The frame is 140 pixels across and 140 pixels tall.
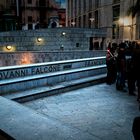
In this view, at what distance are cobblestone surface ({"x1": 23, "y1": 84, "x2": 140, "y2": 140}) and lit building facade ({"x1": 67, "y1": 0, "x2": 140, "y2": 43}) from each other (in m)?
20.4

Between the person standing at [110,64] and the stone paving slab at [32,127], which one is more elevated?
the person standing at [110,64]

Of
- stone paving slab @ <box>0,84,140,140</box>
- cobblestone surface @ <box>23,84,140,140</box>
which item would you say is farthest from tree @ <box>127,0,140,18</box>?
stone paving slab @ <box>0,84,140,140</box>

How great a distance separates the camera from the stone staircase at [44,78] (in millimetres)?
8070

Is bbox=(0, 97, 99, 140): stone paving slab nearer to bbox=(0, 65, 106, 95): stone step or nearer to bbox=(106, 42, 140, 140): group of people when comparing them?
bbox=(0, 65, 106, 95): stone step

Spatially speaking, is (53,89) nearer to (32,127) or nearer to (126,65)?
(126,65)

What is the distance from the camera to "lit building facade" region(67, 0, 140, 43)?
29281mm

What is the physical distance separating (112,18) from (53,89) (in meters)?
26.7

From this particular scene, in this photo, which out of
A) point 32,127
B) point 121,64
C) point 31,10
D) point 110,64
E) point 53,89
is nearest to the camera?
point 32,127

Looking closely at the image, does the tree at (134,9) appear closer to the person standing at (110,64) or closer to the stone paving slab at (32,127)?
the person standing at (110,64)

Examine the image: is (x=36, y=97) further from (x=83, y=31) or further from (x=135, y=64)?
(x=83, y=31)

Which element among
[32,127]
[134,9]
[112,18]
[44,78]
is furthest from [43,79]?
[112,18]

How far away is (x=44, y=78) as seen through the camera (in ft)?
29.9

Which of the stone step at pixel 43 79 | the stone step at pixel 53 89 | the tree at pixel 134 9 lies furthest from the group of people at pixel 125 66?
the tree at pixel 134 9

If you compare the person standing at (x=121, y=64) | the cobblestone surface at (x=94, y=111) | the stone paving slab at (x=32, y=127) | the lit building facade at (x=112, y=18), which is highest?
the lit building facade at (x=112, y=18)
